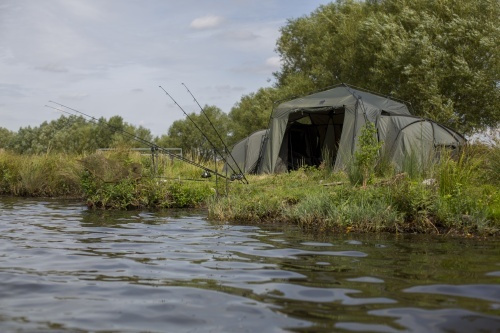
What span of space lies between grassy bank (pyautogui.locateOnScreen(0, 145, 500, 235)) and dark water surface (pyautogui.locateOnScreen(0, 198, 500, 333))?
64 centimetres

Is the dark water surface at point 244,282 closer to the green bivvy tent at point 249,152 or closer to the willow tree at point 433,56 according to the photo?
the green bivvy tent at point 249,152

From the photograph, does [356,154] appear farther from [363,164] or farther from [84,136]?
[84,136]

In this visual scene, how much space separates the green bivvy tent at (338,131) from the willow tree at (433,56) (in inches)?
208

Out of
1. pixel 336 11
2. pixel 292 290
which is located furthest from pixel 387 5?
pixel 292 290

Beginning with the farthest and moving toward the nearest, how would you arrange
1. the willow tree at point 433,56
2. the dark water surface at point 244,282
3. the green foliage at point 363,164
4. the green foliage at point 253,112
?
the green foliage at point 253,112 → the willow tree at point 433,56 → the green foliage at point 363,164 → the dark water surface at point 244,282

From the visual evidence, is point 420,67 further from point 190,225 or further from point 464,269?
point 464,269

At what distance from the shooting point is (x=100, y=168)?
1364 centimetres

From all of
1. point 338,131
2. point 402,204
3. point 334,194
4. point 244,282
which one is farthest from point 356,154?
point 338,131

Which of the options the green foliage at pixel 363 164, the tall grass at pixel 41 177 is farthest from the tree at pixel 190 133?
the green foliage at pixel 363 164

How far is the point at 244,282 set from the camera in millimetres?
5363

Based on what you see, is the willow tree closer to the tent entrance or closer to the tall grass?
the tent entrance

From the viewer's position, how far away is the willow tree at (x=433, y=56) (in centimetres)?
2342

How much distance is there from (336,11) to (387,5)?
13.6 feet

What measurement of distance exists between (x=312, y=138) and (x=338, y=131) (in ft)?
3.38
